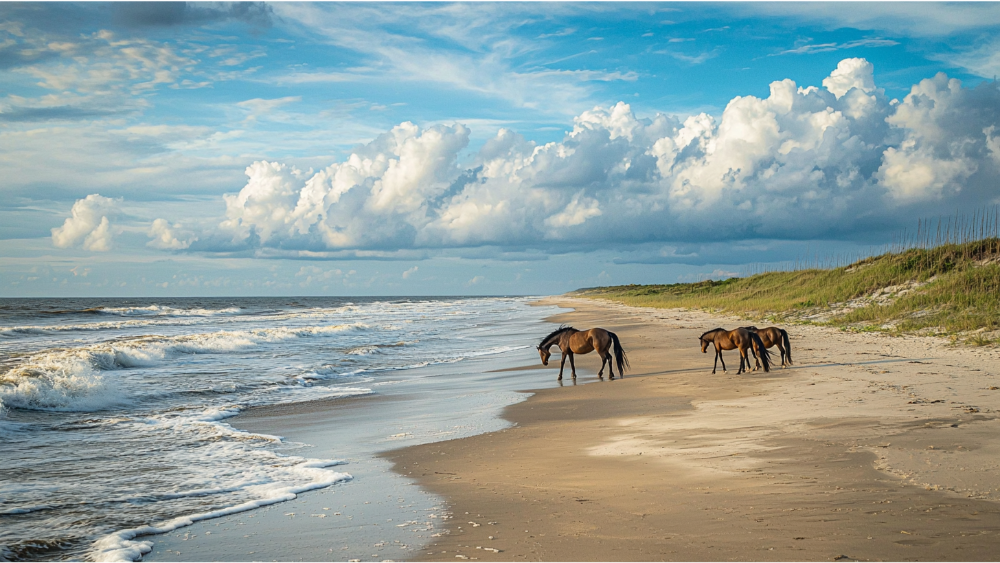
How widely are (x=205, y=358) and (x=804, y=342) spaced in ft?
65.6

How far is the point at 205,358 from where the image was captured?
22.2 m

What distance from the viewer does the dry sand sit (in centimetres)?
425

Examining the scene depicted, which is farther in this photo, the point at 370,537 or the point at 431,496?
the point at 431,496

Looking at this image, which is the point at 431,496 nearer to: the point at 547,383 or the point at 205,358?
the point at 547,383

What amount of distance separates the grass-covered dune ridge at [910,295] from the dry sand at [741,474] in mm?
8870

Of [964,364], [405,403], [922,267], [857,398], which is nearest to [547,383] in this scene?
[405,403]

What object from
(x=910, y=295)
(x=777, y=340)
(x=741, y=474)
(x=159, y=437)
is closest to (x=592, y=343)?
(x=777, y=340)

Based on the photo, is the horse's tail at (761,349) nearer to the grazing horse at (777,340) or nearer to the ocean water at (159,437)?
the grazing horse at (777,340)

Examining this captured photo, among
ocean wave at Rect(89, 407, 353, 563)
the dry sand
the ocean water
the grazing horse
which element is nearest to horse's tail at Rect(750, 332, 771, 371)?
the grazing horse

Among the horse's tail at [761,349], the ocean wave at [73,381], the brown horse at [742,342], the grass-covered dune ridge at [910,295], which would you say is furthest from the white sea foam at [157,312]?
the horse's tail at [761,349]

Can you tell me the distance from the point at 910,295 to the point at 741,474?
2257 centimetres

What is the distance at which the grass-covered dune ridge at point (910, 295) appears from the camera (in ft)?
64.5

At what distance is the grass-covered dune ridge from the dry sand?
8.87m

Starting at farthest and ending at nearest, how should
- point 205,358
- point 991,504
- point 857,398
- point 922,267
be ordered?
1. point 922,267
2. point 205,358
3. point 857,398
4. point 991,504
